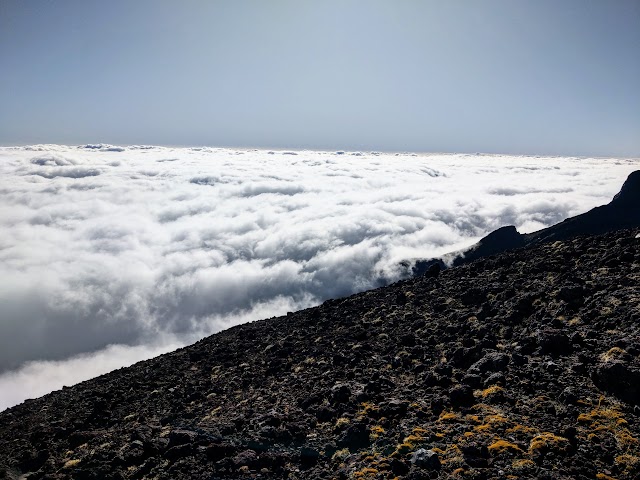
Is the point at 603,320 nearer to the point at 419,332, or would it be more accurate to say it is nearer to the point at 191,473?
the point at 419,332

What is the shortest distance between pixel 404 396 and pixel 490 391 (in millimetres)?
4024

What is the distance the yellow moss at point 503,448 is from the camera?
39.2 feet

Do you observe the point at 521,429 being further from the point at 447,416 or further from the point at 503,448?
the point at 447,416

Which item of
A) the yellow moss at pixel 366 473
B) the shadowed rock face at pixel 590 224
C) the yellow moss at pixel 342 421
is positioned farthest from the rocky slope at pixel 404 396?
the shadowed rock face at pixel 590 224

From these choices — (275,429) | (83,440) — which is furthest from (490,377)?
(83,440)

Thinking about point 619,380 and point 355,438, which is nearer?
point 619,380

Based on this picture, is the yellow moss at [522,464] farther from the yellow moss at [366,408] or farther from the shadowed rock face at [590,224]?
the shadowed rock face at [590,224]

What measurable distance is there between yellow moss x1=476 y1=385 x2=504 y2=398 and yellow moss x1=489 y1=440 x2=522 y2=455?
3.49 metres

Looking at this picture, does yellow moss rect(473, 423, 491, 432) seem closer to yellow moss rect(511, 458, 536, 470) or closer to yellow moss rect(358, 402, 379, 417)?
yellow moss rect(511, 458, 536, 470)

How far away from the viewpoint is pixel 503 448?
475 inches

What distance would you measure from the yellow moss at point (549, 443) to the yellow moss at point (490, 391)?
3.43 metres

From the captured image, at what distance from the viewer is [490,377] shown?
1670 cm

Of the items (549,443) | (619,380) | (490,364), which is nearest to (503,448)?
(549,443)

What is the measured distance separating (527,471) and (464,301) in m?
17.8
